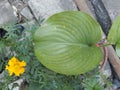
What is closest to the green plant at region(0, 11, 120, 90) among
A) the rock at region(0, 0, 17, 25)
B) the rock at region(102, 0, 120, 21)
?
the rock at region(0, 0, 17, 25)

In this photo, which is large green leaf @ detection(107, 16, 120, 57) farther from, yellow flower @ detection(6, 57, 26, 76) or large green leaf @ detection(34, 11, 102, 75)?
yellow flower @ detection(6, 57, 26, 76)

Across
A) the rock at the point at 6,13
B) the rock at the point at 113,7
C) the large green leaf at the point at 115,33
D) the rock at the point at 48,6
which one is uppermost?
the rock at the point at 6,13

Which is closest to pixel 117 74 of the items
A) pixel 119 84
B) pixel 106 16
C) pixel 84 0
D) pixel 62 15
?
pixel 119 84

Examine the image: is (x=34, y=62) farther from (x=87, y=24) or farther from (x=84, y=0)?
(x=84, y=0)

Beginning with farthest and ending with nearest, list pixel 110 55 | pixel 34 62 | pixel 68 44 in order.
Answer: pixel 110 55
pixel 34 62
pixel 68 44

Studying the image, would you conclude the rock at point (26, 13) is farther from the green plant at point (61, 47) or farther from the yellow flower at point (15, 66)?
the yellow flower at point (15, 66)

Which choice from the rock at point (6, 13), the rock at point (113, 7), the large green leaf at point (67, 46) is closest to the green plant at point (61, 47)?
the large green leaf at point (67, 46)

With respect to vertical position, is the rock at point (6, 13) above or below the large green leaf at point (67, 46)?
above
